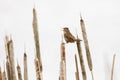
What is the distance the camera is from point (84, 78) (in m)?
1.44

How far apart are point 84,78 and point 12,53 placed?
0.37m

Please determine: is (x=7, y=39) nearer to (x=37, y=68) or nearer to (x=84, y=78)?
(x=37, y=68)

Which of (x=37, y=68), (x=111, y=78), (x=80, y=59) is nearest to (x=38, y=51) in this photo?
(x=37, y=68)

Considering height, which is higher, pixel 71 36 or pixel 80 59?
pixel 71 36

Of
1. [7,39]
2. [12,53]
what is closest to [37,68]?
[12,53]

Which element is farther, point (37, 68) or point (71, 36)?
point (71, 36)

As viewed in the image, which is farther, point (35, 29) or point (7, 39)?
point (7, 39)

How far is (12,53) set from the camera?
148cm

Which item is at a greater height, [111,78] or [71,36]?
[71,36]

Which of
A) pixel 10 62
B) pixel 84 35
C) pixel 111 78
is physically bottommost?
pixel 111 78

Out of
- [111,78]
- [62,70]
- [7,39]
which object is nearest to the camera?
[62,70]

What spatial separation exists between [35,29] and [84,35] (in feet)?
0.80

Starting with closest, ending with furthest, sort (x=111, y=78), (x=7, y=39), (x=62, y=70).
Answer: (x=62, y=70) < (x=111, y=78) < (x=7, y=39)

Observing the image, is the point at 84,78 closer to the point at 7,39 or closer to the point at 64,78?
the point at 64,78
